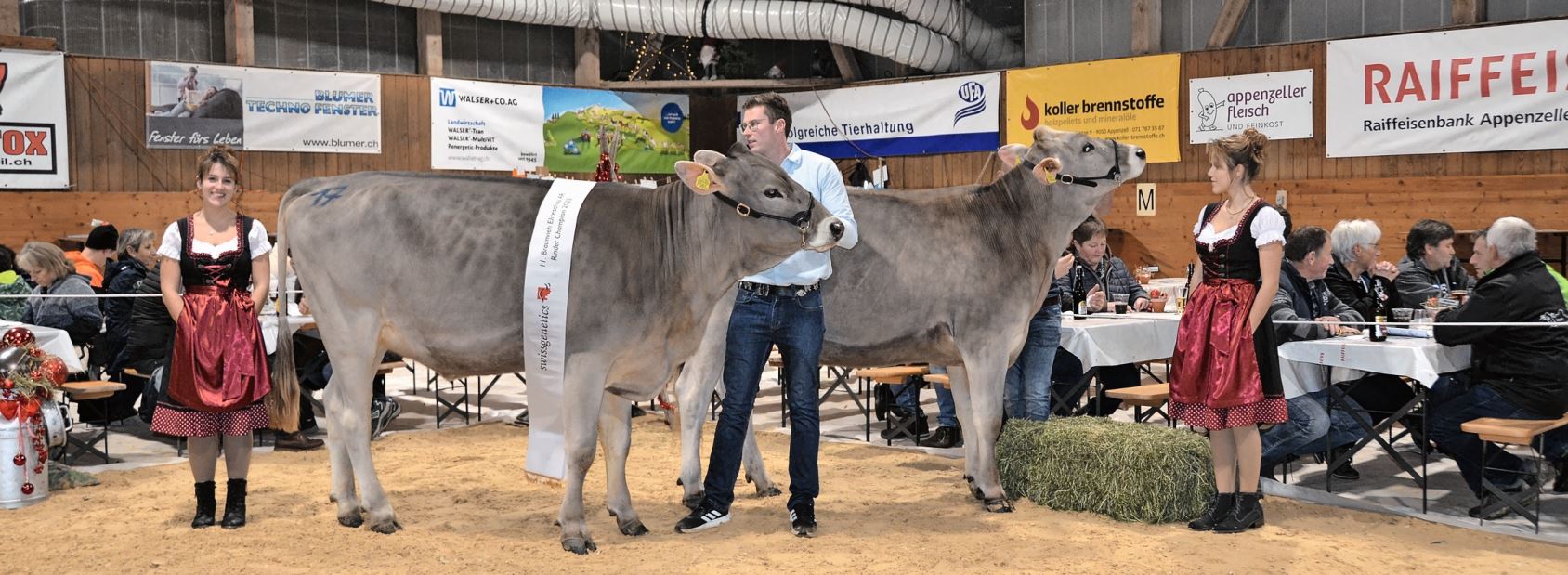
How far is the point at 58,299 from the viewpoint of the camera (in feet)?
26.6

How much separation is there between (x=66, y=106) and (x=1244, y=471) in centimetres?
1275

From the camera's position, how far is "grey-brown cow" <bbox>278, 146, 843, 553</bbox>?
5.13 metres

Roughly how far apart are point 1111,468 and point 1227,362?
80 cm

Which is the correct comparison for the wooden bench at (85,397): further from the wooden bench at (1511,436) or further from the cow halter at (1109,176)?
the wooden bench at (1511,436)

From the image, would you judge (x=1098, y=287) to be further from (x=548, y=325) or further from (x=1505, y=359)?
(x=548, y=325)

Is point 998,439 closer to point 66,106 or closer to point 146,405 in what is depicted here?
point 146,405

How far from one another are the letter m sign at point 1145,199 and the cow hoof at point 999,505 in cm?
937

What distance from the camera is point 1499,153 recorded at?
12242 mm

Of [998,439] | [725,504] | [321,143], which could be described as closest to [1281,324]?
[998,439]

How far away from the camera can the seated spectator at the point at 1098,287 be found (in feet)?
26.2

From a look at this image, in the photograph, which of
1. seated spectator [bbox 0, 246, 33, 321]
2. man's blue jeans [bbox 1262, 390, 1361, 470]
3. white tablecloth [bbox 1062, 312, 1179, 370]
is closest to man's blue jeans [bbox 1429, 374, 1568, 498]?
man's blue jeans [bbox 1262, 390, 1361, 470]

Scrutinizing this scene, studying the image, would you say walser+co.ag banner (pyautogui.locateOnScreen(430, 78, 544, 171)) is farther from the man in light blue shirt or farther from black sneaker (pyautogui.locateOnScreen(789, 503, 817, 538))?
black sneaker (pyautogui.locateOnScreen(789, 503, 817, 538))

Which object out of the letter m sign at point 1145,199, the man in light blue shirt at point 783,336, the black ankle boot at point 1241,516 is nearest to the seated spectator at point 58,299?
the man in light blue shirt at point 783,336

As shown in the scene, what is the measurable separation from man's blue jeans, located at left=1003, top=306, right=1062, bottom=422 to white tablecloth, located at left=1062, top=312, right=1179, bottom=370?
16 cm
